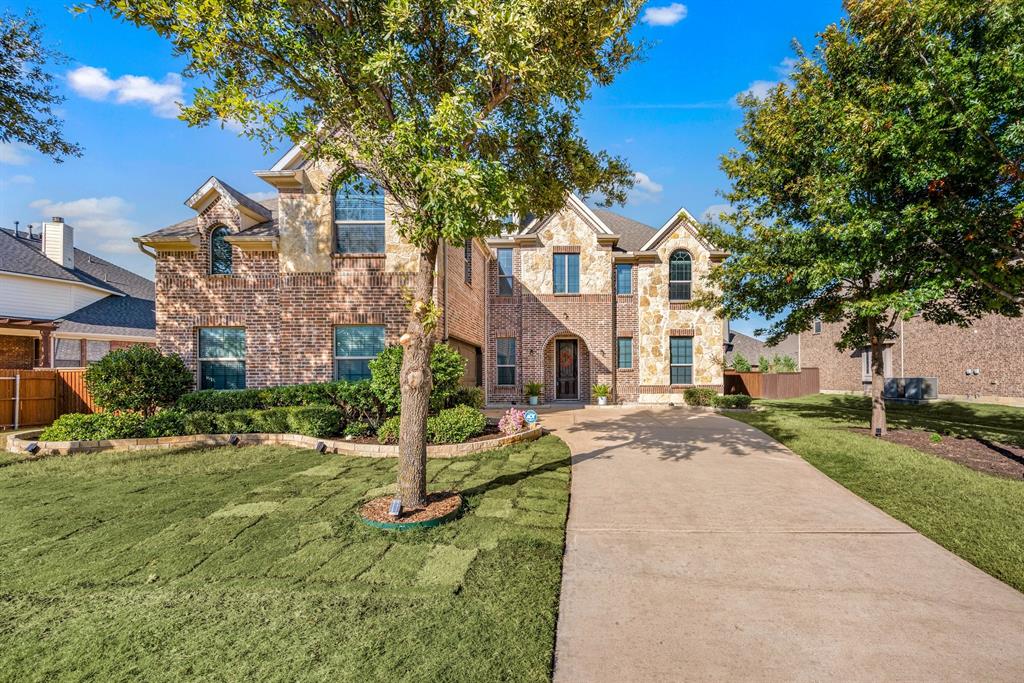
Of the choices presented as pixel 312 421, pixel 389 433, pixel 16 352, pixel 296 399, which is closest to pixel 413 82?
pixel 389 433

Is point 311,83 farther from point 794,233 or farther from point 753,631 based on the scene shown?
point 794,233

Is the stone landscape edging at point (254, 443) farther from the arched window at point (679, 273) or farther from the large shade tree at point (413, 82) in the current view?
the arched window at point (679, 273)

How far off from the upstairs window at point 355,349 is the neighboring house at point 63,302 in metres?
13.0

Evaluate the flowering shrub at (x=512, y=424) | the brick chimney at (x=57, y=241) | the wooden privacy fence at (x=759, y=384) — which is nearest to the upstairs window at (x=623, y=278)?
the wooden privacy fence at (x=759, y=384)

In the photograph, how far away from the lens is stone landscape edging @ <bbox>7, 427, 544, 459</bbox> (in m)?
8.28

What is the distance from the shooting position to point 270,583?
3627 mm

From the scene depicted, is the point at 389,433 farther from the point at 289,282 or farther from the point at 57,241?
the point at 57,241

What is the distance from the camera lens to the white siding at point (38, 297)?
1822 centimetres

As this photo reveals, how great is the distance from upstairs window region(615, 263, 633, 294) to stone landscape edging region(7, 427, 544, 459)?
10.8 meters

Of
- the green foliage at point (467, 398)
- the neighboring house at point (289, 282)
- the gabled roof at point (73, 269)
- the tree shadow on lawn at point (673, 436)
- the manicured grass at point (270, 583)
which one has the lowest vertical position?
the tree shadow on lawn at point (673, 436)

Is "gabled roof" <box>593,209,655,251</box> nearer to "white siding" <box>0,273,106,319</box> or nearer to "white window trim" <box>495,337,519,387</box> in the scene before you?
"white window trim" <box>495,337,519,387</box>

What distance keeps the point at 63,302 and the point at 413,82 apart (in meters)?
23.8

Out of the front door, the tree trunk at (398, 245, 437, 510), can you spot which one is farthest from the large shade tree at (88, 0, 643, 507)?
the front door

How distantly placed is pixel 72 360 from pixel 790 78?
28995mm
